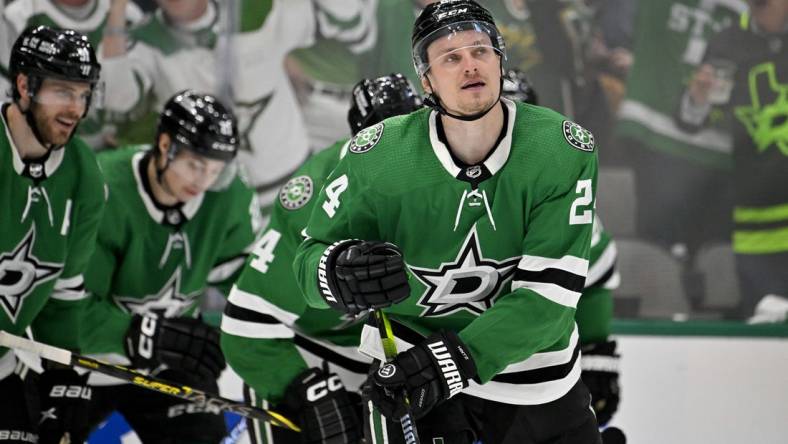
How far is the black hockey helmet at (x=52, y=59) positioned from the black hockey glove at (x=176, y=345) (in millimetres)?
721

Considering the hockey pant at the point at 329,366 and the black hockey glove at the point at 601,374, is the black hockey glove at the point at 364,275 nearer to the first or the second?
the hockey pant at the point at 329,366

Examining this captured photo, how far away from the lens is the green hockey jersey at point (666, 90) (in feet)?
18.0

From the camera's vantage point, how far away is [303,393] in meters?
3.02

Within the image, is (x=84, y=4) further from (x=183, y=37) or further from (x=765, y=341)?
(x=765, y=341)

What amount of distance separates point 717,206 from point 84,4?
9.58ft

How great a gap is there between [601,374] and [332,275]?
3.81ft

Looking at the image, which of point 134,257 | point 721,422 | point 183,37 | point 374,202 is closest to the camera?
point 374,202

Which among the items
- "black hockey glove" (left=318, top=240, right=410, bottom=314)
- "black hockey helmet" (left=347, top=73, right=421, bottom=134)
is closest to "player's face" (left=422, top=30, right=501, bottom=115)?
"black hockey glove" (left=318, top=240, right=410, bottom=314)

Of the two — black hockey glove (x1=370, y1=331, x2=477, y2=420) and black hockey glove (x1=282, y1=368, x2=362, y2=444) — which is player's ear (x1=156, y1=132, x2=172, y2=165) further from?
black hockey glove (x1=370, y1=331, x2=477, y2=420)

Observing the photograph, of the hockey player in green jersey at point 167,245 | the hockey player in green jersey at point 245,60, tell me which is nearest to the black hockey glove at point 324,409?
the hockey player in green jersey at point 167,245

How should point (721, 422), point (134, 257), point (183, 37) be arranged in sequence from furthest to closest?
1. point (183, 37)
2. point (721, 422)
3. point (134, 257)

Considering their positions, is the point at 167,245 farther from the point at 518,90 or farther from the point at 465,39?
the point at 465,39

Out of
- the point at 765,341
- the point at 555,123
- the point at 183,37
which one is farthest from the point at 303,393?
the point at 183,37

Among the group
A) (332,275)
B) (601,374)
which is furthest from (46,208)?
(601,374)
